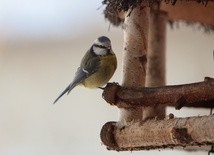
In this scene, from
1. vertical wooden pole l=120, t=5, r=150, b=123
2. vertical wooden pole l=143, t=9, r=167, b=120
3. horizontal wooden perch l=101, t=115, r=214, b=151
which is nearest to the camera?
horizontal wooden perch l=101, t=115, r=214, b=151

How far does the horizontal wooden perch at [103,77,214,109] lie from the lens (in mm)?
861

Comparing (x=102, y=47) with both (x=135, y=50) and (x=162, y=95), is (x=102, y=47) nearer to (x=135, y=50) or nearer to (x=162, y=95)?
(x=135, y=50)

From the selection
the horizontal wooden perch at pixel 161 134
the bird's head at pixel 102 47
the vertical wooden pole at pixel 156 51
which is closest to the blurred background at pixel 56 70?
the vertical wooden pole at pixel 156 51

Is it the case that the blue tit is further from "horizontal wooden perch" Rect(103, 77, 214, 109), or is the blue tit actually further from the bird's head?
"horizontal wooden perch" Rect(103, 77, 214, 109)

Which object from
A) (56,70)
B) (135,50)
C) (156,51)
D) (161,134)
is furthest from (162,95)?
(56,70)

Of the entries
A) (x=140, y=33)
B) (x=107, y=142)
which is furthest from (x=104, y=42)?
(x=107, y=142)

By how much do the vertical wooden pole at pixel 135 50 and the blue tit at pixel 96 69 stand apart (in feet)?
0.15

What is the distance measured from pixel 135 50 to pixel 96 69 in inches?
3.7

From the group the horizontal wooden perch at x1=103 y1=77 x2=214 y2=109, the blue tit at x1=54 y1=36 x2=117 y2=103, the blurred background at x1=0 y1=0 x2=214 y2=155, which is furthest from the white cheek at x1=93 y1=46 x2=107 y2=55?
the blurred background at x1=0 y1=0 x2=214 y2=155

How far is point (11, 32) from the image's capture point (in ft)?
6.86

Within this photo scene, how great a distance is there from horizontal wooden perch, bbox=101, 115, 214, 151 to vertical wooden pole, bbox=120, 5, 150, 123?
7 cm

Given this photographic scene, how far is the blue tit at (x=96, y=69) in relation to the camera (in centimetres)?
109

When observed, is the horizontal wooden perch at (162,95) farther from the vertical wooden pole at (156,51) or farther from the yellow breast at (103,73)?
the vertical wooden pole at (156,51)

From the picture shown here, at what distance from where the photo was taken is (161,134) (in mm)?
871
